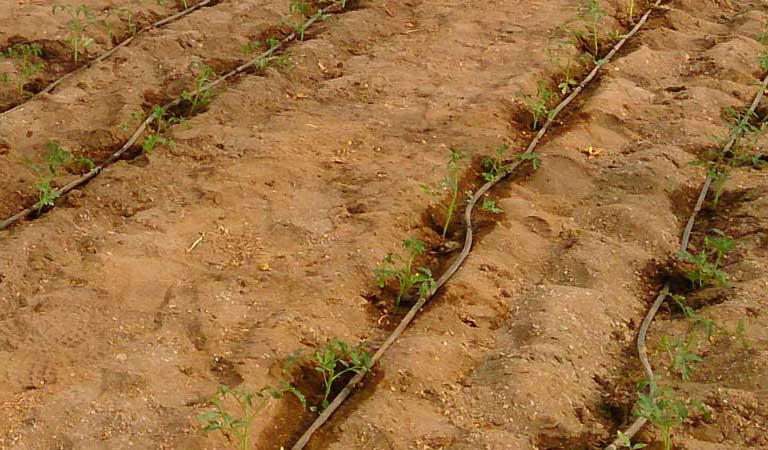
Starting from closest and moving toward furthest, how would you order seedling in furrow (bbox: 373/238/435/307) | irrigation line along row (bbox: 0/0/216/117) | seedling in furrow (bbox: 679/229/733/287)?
1. seedling in furrow (bbox: 373/238/435/307)
2. seedling in furrow (bbox: 679/229/733/287)
3. irrigation line along row (bbox: 0/0/216/117)

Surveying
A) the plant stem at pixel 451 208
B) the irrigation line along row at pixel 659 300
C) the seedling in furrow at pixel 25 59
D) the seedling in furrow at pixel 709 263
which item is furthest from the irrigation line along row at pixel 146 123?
the seedling in furrow at pixel 709 263

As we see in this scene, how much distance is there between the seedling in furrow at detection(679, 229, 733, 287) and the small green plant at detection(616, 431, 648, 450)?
1.10 m

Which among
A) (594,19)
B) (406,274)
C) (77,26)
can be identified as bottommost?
(406,274)

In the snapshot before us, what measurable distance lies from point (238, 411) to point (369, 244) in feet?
3.80

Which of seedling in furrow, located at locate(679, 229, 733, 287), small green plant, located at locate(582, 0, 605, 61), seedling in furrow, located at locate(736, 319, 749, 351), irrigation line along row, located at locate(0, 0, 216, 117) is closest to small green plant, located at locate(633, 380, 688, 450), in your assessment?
seedling in furrow, located at locate(736, 319, 749, 351)

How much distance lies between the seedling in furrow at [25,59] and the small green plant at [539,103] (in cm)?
308

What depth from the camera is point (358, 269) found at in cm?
392

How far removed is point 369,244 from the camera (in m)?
4.06

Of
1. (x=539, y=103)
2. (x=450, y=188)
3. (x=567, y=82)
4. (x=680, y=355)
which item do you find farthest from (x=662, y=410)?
(x=567, y=82)

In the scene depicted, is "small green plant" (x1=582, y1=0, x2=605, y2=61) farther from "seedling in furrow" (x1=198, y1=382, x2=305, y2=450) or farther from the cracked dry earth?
"seedling in furrow" (x1=198, y1=382, x2=305, y2=450)

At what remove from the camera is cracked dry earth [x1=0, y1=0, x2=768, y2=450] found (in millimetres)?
3223

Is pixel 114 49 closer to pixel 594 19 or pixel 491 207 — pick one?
pixel 491 207

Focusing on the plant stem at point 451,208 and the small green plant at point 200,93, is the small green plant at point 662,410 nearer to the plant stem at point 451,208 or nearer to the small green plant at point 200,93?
the plant stem at point 451,208

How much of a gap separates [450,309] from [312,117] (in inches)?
73.8
